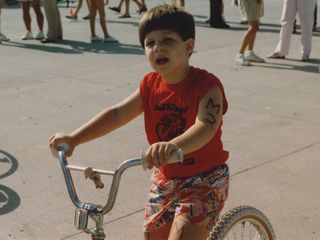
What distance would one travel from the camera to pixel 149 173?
5410 millimetres

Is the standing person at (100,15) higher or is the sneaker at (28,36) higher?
the standing person at (100,15)

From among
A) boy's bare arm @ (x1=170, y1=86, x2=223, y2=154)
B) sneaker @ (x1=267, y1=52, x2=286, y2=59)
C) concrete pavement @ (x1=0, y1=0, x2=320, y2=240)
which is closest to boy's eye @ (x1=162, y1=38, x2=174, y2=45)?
boy's bare arm @ (x1=170, y1=86, x2=223, y2=154)

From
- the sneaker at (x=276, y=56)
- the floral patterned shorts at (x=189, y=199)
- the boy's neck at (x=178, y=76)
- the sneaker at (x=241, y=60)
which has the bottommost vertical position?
the sneaker at (x=276, y=56)

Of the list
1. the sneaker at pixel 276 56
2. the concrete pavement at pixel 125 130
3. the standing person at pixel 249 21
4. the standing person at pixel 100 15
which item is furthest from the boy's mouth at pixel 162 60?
the standing person at pixel 100 15

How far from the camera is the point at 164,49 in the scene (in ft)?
9.33

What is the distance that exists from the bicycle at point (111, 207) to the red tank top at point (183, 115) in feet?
0.85

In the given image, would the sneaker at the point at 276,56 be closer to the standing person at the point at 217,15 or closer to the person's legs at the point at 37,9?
the standing person at the point at 217,15

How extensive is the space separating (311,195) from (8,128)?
3354mm

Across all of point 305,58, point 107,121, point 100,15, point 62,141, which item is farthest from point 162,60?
point 100,15

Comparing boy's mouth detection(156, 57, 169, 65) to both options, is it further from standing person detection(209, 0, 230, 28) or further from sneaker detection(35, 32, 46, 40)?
standing person detection(209, 0, 230, 28)

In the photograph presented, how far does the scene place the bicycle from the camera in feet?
7.93

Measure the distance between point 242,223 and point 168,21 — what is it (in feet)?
3.28

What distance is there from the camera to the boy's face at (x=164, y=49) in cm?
285

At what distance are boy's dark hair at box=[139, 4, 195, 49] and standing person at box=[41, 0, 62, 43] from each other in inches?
379
